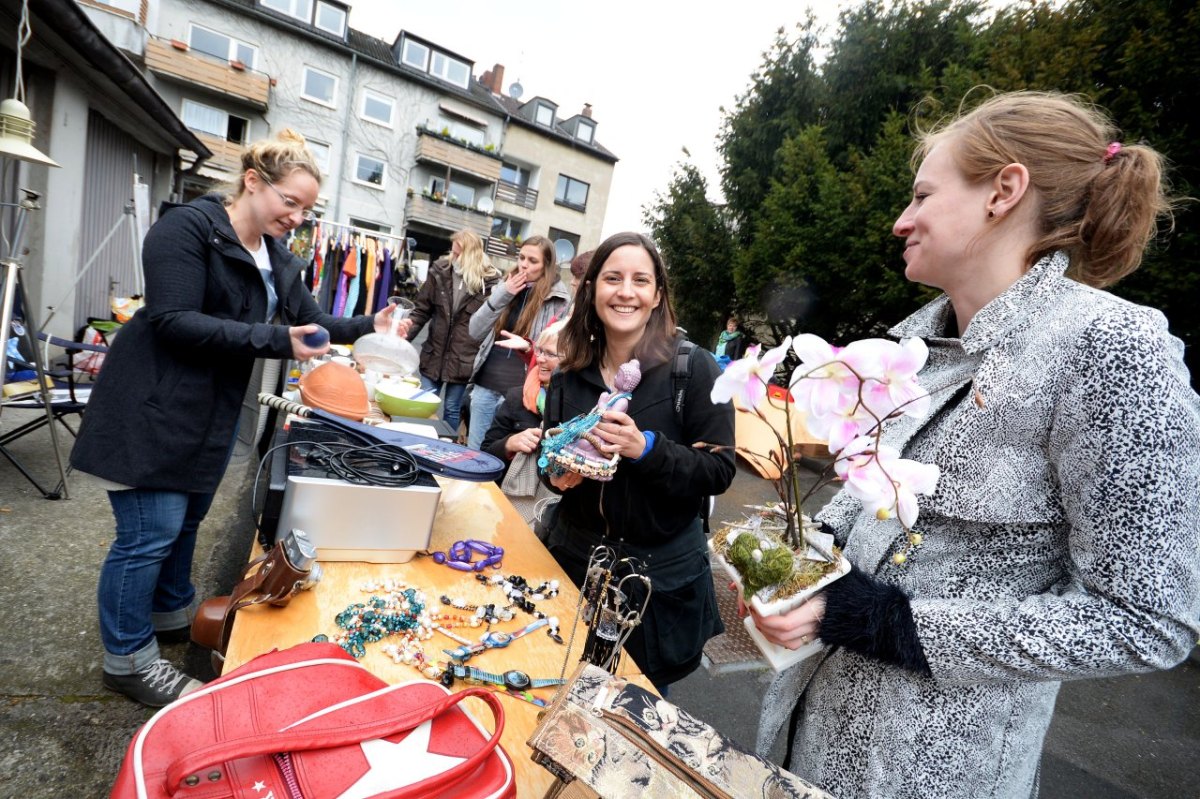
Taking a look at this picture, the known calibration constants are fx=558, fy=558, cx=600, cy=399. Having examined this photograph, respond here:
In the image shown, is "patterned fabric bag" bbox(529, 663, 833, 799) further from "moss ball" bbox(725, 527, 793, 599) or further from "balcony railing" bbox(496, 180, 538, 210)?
"balcony railing" bbox(496, 180, 538, 210)

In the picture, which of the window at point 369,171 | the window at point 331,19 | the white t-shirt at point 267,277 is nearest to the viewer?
the white t-shirt at point 267,277

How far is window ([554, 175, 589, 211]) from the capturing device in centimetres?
2827

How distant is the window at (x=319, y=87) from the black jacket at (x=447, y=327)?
2085cm

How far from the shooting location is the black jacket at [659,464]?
1.63 meters

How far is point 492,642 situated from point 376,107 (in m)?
25.4

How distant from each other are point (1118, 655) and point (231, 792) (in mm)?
1238

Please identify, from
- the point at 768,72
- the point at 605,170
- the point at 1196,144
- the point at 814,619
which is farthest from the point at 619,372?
the point at 605,170

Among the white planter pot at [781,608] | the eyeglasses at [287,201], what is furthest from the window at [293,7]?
the white planter pot at [781,608]

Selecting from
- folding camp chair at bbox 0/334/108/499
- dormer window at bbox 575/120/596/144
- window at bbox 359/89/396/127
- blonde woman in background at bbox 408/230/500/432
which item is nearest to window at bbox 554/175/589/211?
dormer window at bbox 575/120/596/144

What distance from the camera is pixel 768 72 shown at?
12195 mm

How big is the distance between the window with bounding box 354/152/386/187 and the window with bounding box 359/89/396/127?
1.50 meters

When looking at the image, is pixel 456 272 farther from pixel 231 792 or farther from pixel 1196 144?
pixel 1196 144

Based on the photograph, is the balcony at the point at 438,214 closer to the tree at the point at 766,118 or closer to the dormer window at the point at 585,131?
the dormer window at the point at 585,131

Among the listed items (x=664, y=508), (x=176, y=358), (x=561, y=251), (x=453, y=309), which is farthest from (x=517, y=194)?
(x=664, y=508)
